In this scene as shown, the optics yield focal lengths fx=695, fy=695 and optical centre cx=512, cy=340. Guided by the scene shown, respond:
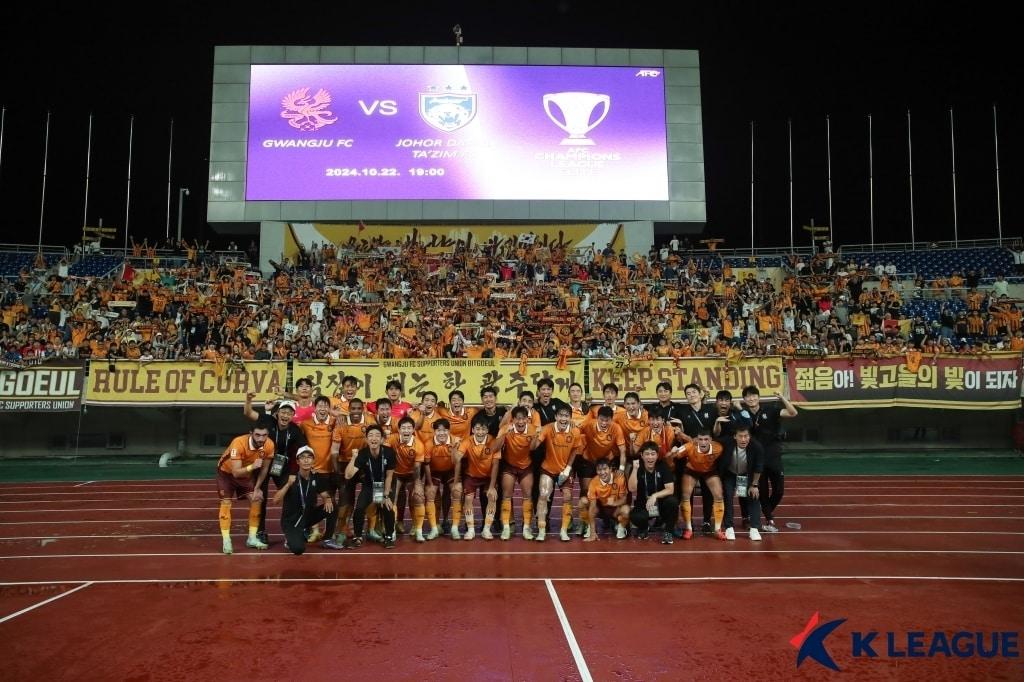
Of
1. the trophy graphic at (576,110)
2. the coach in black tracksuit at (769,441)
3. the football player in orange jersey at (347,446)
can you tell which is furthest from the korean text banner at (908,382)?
the trophy graphic at (576,110)

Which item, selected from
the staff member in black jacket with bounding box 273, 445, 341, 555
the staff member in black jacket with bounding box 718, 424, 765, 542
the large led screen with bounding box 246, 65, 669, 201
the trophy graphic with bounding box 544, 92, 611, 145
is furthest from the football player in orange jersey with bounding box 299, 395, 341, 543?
the trophy graphic with bounding box 544, 92, 611, 145

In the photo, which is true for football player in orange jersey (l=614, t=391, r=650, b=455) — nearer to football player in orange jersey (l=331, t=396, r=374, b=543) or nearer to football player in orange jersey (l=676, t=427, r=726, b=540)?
football player in orange jersey (l=676, t=427, r=726, b=540)

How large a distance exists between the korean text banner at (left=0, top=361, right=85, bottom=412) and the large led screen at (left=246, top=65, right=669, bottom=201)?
417 inches

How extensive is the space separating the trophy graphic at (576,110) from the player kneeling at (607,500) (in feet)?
61.8

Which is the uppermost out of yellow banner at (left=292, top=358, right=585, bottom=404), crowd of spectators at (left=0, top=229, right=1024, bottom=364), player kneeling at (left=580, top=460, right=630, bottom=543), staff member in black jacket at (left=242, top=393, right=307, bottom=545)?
crowd of spectators at (left=0, top=229, right=1024, bottom=364)

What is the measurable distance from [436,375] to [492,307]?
5504mm

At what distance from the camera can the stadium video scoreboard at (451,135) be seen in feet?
80.9

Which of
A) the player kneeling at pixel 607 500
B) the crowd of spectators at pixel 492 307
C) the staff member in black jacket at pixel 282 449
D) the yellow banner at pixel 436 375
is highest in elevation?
the crowd of spectators at pixel 492 307

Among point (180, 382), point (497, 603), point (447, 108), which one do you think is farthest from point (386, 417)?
point (447, 108)

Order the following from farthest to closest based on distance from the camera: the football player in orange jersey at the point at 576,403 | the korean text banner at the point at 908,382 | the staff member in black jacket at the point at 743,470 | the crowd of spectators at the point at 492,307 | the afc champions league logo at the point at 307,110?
the afc champions league logo at the point at 307,110 → the crowd of spectators at the point at 492,307 → the korean text banner at the point at 908,382 → the football player in orange jersey at the point at 576,403 → the staff member in black jacket at the point at 743,470

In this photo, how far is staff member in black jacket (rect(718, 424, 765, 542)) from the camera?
27.6 feet

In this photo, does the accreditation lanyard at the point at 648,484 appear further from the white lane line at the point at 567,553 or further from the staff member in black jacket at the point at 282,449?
the staff member in black jacket at the point at 282,449

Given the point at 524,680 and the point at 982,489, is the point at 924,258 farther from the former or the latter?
the point at 524,680

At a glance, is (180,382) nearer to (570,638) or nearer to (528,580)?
(528,580)
